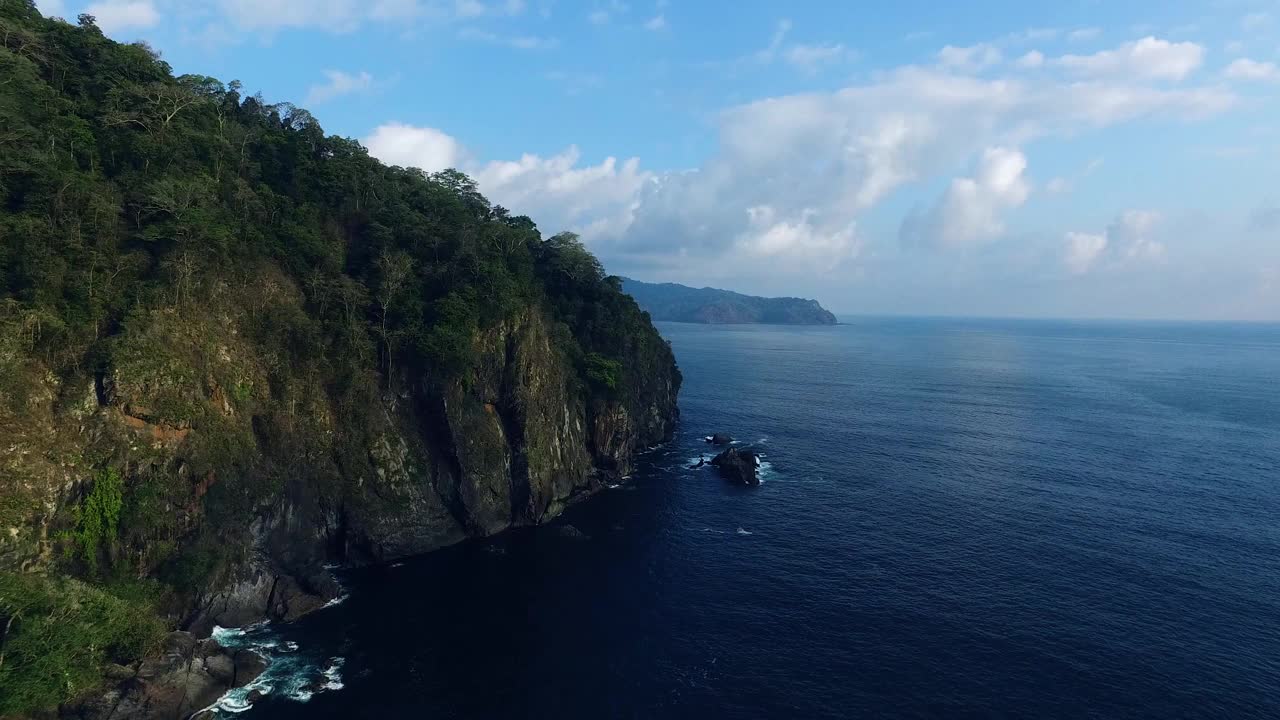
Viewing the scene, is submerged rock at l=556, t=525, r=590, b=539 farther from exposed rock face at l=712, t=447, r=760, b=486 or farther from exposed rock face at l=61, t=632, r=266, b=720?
exposed rock face at l=61, t=632, r=266, b=720

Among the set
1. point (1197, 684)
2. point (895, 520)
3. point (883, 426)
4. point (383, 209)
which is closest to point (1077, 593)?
point (1197, 684)

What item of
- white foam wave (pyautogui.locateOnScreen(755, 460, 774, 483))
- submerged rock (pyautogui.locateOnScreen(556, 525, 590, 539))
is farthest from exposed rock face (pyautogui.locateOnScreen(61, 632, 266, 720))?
white foam wave (pyautogui.locateOnScreen(755, 460, 774, 483))

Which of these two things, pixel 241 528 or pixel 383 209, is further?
pixel 383 209

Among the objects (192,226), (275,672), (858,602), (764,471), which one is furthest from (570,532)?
(192,226)

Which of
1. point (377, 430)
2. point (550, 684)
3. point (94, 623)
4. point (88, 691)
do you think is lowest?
point (550, 684)

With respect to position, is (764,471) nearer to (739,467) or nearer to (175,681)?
(739,467)

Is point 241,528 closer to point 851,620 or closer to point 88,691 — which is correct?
point 88,691
